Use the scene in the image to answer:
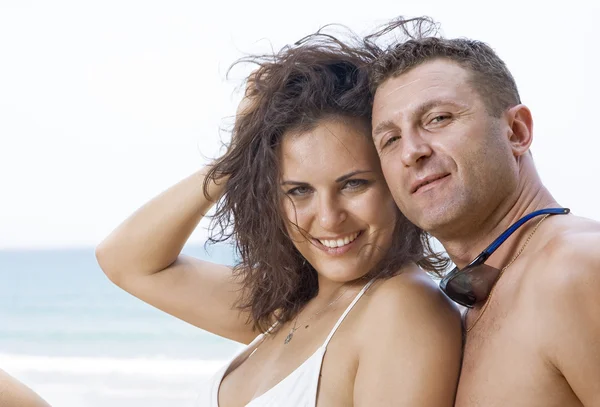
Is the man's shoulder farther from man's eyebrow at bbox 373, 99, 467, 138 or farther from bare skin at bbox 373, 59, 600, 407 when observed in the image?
man's eyebrow at bbox 373, 99, 467, 138

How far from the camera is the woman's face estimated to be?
2.20 m

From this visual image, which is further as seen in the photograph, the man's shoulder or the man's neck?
the man's neck

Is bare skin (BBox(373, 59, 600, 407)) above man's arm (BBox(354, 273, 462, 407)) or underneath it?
above

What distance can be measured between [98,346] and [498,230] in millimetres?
11893

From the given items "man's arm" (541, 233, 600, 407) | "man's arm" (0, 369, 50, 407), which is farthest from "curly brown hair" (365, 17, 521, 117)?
"man's arm" (0, 369, 50, 407)

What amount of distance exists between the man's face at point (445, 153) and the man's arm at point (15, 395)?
154cm

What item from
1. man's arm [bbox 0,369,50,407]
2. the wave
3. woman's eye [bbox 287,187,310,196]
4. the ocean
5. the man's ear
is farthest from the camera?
the wave

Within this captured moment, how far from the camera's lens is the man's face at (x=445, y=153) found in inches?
80.5

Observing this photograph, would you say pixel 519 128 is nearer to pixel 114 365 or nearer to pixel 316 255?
pixel 316 255

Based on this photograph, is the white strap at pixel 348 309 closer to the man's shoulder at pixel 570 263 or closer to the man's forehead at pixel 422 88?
the man's forehead at pixel 422 88

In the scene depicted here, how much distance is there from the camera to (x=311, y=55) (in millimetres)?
2385

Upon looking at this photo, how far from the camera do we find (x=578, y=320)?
165 cm

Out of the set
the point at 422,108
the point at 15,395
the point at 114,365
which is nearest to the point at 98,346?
the point at 114,365

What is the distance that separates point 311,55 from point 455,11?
16.5 metres
